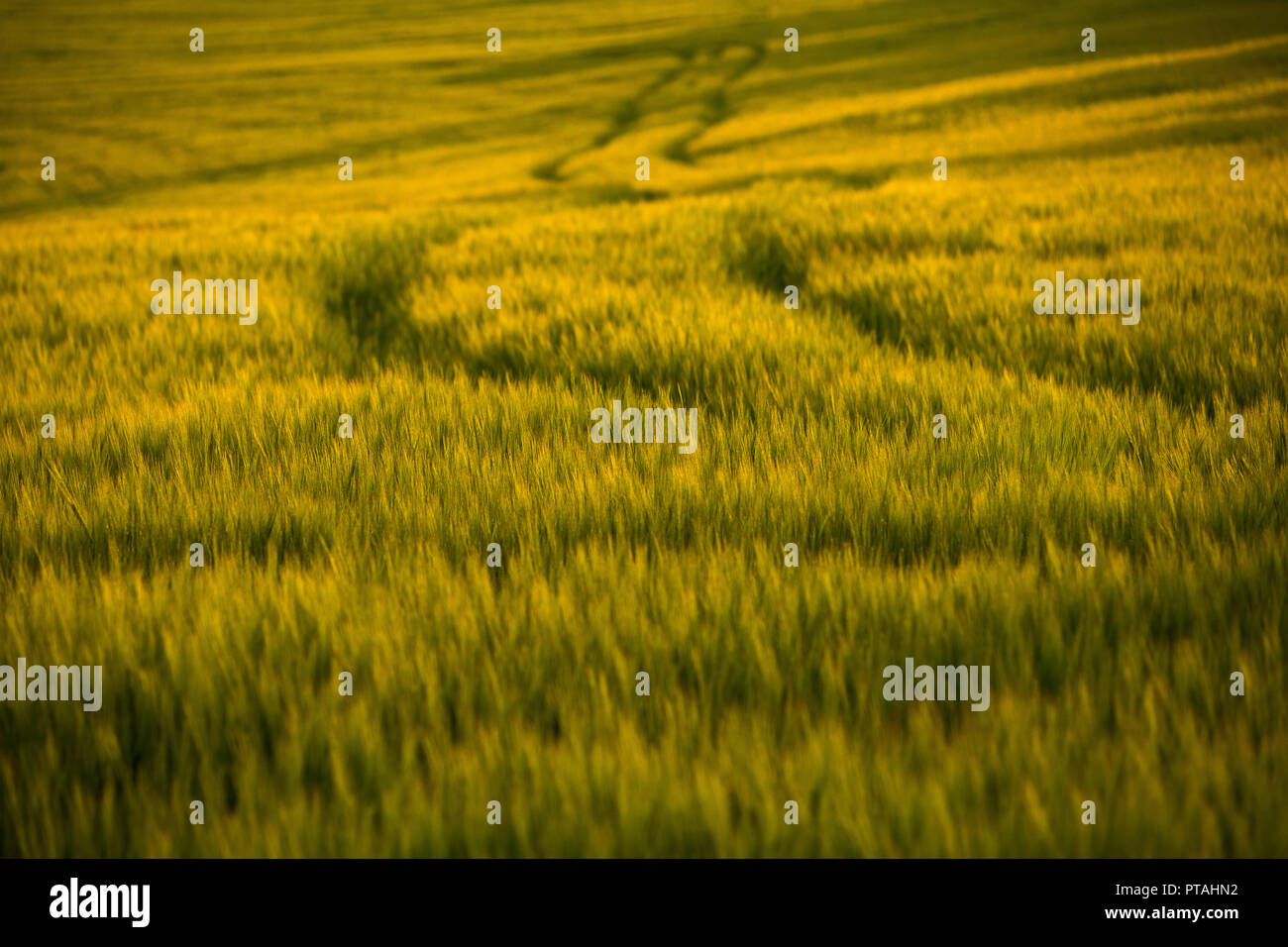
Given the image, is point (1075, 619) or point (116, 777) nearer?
point (116, 777)

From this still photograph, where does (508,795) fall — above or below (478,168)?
below

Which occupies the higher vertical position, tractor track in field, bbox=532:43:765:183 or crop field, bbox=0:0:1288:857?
tractor track in field, bbox=532:43:765:183

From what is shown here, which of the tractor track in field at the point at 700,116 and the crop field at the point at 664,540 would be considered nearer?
the crop field at the point at 664,540

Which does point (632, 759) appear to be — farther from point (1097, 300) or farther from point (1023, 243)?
point (1023, 243)

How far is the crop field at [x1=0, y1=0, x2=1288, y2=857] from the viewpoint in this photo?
1.21m

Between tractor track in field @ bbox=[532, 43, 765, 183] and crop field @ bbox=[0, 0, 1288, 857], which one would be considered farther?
tractor track in field @ bbox=[532, 43, 765, 183]

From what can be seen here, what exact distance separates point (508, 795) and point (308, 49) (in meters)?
52.2

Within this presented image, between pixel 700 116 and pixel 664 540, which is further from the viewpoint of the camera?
pixel 700 116

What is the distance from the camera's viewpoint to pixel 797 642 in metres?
1.55

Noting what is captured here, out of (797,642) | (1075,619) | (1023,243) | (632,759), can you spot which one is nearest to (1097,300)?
(1023,243)

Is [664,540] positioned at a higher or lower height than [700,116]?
lower

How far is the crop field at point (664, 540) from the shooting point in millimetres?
1213

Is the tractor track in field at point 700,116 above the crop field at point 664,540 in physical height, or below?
above

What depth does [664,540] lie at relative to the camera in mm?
2088
